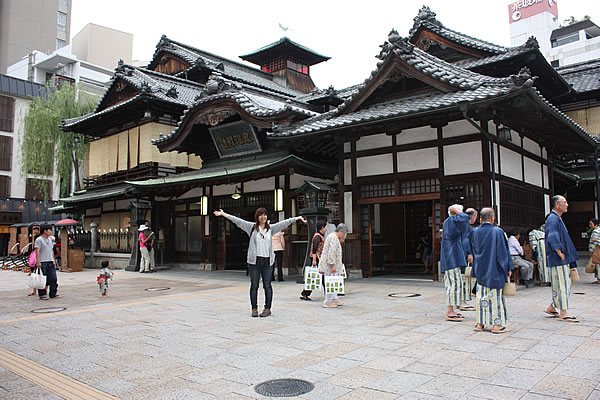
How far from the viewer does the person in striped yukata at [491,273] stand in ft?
21.0

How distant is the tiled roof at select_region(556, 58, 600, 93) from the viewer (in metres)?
18.2

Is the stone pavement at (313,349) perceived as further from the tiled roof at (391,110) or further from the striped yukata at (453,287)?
the tiled roof at (391,110)

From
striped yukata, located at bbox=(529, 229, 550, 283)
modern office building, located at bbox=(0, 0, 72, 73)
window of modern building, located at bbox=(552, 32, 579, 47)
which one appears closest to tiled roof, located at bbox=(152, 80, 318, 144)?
striped yukata, located at bbox=(529, 229, 550, 283)

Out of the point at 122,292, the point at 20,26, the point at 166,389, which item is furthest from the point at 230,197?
the point at 20,26

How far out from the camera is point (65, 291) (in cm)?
1288

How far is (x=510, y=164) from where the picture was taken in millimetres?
12969

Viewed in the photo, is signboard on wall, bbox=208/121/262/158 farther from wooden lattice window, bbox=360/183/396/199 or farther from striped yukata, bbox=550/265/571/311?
striped yukata, bbox=550/265/571/311

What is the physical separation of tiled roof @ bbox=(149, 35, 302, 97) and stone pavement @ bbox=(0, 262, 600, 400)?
20033 millimetres

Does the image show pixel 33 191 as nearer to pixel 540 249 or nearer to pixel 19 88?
pixel 19 88

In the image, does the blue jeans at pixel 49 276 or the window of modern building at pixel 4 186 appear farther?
the window of modern building at pixel 4 186

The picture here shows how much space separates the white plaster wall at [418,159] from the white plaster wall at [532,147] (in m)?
3.75

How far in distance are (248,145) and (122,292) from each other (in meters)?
7.77

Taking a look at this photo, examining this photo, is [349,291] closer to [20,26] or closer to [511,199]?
[511,199]

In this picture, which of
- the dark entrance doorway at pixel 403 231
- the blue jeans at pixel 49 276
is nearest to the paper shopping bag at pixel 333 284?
the blue jeans at pixel 49 276
